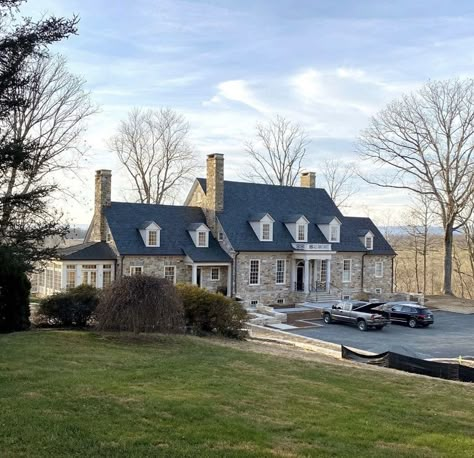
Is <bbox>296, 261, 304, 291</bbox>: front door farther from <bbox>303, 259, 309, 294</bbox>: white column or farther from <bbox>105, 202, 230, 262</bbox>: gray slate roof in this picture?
<bbox>105, 202, 230, 262</bbox>: gray slate roof

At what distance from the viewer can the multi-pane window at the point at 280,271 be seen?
34781mm

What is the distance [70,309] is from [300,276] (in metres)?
21.3

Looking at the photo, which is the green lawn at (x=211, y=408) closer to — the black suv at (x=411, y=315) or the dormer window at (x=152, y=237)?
the black suv at (x=411, y=315)

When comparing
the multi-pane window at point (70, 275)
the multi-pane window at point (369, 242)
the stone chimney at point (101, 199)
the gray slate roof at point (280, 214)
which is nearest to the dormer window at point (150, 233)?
the stone chimney at point (101, 199)

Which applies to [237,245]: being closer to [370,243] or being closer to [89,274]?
[89,274]

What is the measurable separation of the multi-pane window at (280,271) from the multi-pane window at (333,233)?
4448 millimetres

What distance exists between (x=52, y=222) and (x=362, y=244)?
27.9 meters

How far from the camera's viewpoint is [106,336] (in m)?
15.2

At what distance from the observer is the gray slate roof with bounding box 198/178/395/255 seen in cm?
3406

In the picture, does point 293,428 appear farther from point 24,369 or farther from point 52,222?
point 52,222

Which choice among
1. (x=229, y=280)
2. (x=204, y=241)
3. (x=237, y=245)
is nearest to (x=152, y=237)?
(x=204, y=241)

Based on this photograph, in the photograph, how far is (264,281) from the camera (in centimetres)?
3400

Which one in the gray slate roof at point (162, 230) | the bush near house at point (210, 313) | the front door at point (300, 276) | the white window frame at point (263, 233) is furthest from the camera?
the front door at point (300, 276)

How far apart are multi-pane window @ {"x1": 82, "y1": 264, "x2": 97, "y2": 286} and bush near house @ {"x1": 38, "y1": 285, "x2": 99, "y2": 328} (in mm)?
11440
